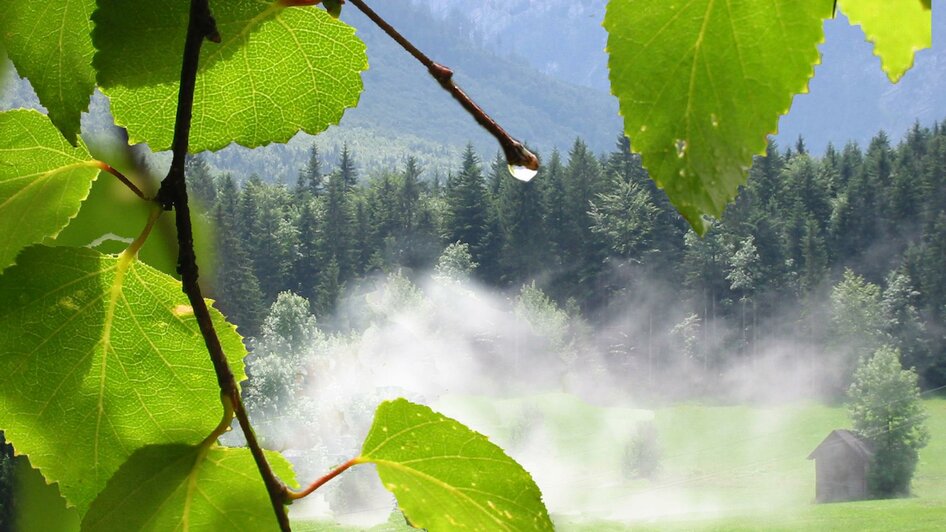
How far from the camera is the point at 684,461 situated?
10469 mm

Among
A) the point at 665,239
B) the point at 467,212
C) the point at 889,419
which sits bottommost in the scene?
the point at 889,419

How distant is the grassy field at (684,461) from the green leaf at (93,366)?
9.43 metres

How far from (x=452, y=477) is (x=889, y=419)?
9.50 meters

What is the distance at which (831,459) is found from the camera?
9.39 metres

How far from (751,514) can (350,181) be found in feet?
20.2

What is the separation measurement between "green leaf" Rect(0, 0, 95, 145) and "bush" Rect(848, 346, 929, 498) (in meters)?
9.43

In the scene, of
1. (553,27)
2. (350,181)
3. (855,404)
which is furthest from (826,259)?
(553,27)

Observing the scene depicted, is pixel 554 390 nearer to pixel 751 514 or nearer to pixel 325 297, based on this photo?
pixel 751 514

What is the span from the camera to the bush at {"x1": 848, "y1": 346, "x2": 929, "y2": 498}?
855 cm

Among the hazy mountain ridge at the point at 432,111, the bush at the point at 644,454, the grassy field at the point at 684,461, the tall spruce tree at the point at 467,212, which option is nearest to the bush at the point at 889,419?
the grassy field at the point at 684,461

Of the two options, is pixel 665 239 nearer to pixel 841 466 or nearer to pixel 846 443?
pixel 846 443

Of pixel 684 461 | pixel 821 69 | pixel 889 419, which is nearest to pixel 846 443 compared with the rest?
pixel 889 419

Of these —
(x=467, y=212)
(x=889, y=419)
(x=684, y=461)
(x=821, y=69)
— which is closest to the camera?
(x=889, y=419)

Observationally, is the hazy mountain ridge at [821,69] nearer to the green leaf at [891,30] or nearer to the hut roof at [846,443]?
the hut roof at [846,443]
